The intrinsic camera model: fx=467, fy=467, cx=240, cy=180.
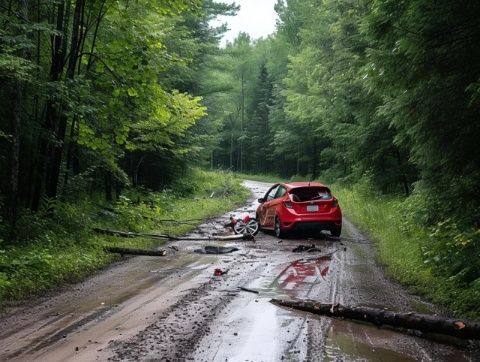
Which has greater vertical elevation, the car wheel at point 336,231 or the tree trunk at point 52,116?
the tree trunk at point 52,116

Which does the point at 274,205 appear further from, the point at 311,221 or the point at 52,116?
the point at 52,116

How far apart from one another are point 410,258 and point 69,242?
7764 millimetres

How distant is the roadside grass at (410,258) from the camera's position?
6.67 metres

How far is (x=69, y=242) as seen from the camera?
36.7 feet

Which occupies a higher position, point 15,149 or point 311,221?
point 15,149

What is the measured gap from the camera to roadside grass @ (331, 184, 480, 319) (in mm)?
6673

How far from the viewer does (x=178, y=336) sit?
5.53 metres

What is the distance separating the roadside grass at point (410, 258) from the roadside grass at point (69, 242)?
6272mm

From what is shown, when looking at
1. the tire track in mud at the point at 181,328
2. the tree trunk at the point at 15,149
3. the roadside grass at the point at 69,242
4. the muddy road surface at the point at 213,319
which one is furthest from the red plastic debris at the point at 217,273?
the tree trunk at the point at 15,149

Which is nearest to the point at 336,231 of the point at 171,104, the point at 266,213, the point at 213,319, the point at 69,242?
the point at 266,213

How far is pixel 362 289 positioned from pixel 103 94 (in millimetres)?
9696

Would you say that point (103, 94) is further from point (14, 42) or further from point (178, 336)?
point (178, 336)

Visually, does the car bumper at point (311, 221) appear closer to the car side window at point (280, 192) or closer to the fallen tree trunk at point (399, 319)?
the car side window at point (280, 192)

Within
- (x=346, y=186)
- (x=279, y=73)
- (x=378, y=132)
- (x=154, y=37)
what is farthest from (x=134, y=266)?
(x=279, y=73)
